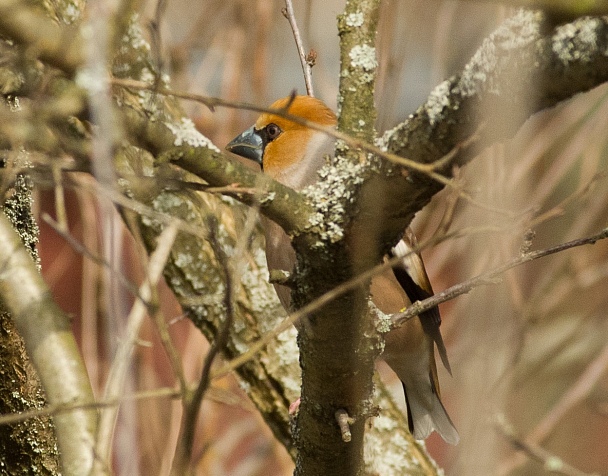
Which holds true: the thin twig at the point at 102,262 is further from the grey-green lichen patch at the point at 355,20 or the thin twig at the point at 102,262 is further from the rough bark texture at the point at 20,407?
the grey-green lichen patch at the point at 355,20

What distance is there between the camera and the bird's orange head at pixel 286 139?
302 centimetres

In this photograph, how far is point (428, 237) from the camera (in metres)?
3.31

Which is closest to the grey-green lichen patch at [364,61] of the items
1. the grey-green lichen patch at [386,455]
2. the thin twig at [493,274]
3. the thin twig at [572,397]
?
the thin twig at [493,274]

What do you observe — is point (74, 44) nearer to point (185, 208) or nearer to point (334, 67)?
point (185, 208)

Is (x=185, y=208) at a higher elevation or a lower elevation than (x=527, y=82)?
higher

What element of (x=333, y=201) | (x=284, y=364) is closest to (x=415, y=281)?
(x=284, y=364)

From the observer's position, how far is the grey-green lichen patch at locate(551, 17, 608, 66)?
1.16 metres

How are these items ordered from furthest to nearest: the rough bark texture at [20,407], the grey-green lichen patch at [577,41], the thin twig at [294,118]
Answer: the rough bark texture at [20,407], the thin twig at [294,118], the grey-green lichen patch at [577,41]

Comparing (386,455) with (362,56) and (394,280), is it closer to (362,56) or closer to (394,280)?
(394,280)

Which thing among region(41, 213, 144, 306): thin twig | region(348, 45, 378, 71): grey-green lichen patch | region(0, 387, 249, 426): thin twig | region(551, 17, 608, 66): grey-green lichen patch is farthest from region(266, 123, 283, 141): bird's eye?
region(551, 17, 608, 66): grey-green lichen patch

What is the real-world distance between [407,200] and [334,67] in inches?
122

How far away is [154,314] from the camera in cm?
128

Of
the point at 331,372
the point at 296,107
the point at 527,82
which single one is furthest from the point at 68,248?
the point at 527,82

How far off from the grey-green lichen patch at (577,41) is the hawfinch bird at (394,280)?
164cm
